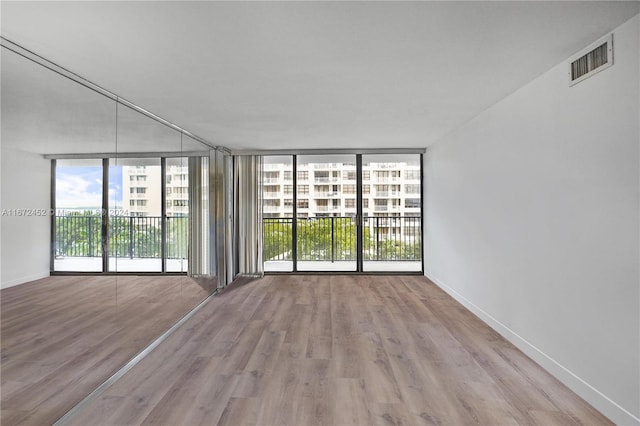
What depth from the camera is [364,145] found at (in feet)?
15.8

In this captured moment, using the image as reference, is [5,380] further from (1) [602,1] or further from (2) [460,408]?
(1) [602,1]

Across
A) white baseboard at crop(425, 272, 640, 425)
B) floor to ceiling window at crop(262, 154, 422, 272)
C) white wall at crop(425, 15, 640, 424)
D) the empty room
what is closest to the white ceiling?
the empty room

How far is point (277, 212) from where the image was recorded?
5.78m

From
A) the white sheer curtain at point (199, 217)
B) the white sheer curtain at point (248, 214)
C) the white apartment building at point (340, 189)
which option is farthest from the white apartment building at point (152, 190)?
the white apartment building at point (340, 189)

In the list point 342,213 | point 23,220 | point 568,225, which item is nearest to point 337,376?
point 568,225

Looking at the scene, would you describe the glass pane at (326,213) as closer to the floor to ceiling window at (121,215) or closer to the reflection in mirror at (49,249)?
the floor to ceiling window at (121,215)

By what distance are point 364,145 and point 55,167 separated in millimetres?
3879

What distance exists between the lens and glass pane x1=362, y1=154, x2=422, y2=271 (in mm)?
5566

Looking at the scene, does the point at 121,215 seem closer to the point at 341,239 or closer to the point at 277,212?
the point at 277,212

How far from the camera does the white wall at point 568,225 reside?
5.57 feet

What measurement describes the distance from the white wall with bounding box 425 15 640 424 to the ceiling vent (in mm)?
40

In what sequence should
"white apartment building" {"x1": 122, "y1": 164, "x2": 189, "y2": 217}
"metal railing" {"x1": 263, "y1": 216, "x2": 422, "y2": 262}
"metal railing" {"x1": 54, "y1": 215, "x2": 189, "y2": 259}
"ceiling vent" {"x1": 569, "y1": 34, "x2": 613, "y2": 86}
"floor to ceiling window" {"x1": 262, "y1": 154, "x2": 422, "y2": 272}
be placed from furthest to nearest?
"metal railing" {"x1": 263, "y1": 216, "x2": 422, "y2": 262} → "floor to ceiling window" {"x1": 262, "y1": 154, "x2": 422, "y2": 272} → "white apartment building" {"x1": 122, "y1": 164, "x2": 189, "y2": 217} → "metal railing" {"x1": 54, "y1": 215, "x2": 189, "y2": 259} → "ceiling vent" {"x1": 569, "y1": 34, "x2": 613, "y2": 86}

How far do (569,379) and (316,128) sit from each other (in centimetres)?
331

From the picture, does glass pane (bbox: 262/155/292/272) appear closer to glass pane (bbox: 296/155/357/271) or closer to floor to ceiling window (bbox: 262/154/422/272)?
floor to ceiling window (bbox: 262/154/422/272)
